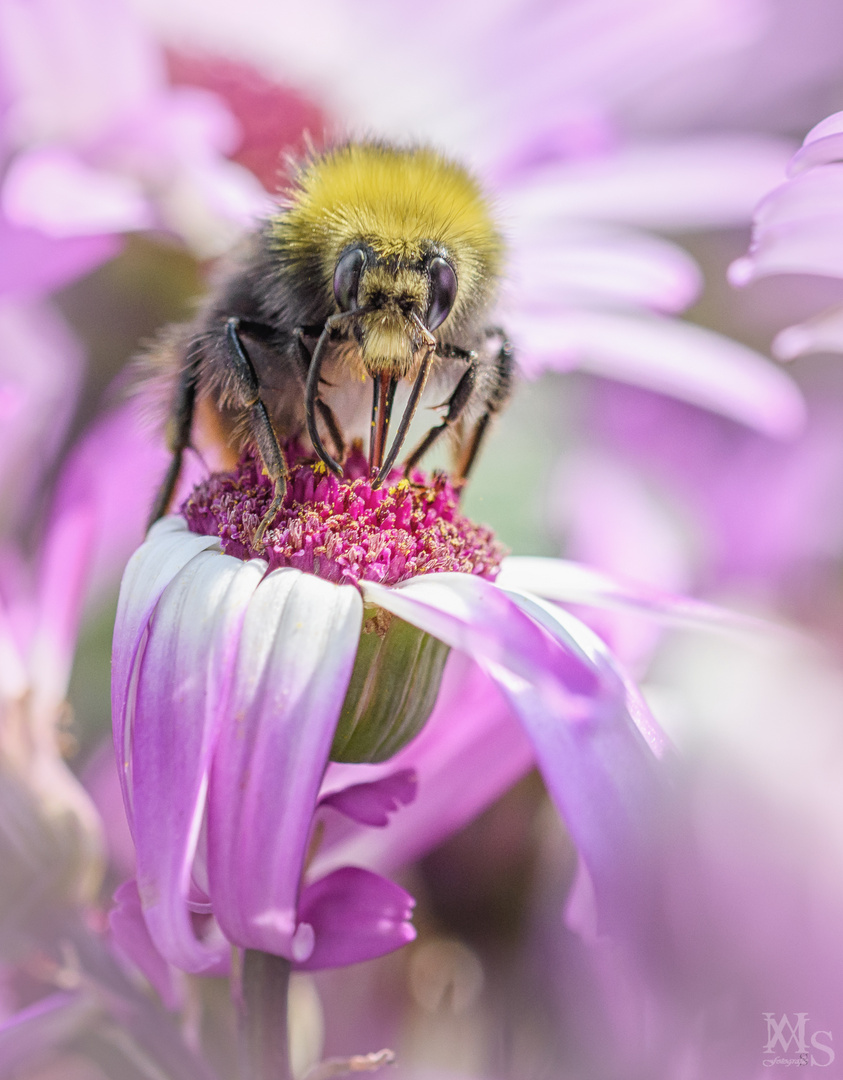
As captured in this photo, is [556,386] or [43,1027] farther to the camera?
[556,386]

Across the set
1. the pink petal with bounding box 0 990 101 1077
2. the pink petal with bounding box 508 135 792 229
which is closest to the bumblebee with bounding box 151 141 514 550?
the pink petal with bounding box 0 990 101 1077

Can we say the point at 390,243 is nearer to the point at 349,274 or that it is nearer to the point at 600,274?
the point at 349,274

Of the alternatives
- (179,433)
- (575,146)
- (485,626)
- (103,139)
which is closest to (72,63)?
(103,139)

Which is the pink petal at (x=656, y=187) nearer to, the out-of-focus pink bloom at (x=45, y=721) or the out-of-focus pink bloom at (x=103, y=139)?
the out-of-focus pink bloom at (x=103, y=139)

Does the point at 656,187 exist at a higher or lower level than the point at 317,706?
higher

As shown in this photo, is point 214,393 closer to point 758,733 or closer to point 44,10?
point 758,733
